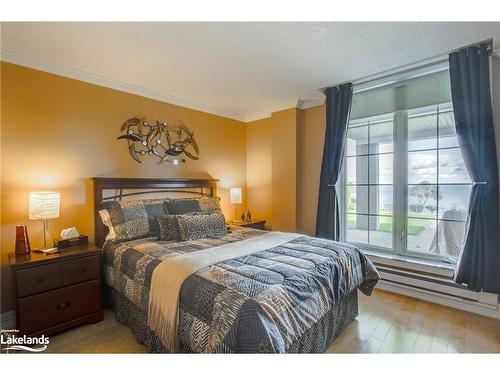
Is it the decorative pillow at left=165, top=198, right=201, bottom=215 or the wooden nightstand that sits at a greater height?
the decorative pillow at left=165, top=198, right=201, bottom=215

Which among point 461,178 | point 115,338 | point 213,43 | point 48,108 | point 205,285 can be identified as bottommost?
point 115,338

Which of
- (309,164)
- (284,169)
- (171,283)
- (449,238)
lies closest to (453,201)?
(449,238)

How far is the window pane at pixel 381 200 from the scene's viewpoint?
121 inches

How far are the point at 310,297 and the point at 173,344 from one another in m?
0.89

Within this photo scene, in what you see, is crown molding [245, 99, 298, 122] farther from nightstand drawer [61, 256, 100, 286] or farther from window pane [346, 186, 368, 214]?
nightstand drawer [61, 256, 100, 286]

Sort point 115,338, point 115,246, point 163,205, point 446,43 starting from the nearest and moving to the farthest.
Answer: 1. point 115,338
2. point 446,43
3. point 115,246
4. point 163,205

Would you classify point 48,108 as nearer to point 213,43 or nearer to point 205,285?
point 213,43

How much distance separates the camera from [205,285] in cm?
147

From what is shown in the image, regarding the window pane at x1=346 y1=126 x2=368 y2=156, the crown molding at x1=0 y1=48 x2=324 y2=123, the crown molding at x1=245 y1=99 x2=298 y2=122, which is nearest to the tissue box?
the crown molding at x1=0 y1=48 x2=324 y2=123

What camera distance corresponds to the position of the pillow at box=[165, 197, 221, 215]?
291 centimetres

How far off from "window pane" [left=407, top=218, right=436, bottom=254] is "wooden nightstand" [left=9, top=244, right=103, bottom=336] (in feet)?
11.0

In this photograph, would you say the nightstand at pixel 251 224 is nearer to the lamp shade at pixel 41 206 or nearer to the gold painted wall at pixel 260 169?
the gold painted wall at pixel 260 169

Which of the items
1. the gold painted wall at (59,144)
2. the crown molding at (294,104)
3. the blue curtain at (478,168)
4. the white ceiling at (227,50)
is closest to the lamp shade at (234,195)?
the gold painted wall at (59,144)

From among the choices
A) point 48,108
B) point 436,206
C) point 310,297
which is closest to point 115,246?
point 48,108
